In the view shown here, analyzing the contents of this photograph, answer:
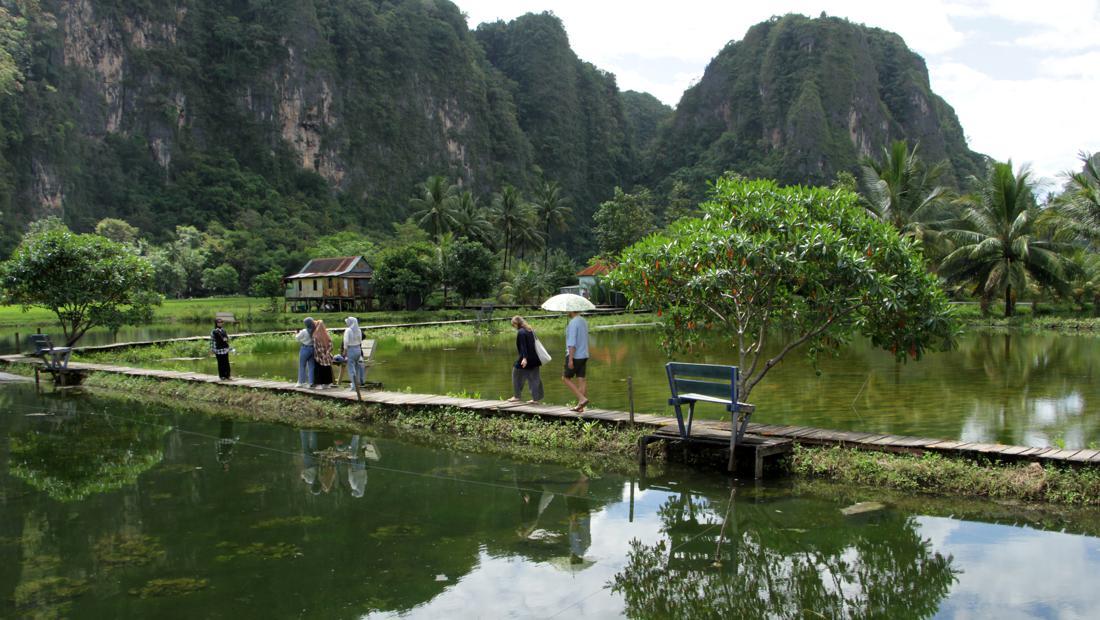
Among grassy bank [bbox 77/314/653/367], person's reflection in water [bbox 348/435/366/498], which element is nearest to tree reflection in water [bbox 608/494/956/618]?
person's reflection in water [bbox 348/435/366/498]

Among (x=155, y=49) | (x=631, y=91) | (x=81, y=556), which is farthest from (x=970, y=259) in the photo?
(x=631, y=91)

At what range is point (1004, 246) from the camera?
32500 millimetres

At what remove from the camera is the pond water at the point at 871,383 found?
10648 mm

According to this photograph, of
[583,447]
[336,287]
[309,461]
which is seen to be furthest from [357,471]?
[336,287]

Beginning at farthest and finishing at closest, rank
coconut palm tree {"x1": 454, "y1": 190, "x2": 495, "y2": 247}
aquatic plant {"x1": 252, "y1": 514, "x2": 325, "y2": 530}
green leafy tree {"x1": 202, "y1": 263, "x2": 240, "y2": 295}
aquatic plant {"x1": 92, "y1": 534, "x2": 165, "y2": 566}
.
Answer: green leafy tree {"x1": 202, "y1": 263, "x2": 240, "y2": 295}
coconut palm tree {"x1": 454, "y1": 190, "x2": 495, "y2": 247}
aquatic plant {"x1": 252, "y1": 514, "x2": 325, "y2": 530}
aquatic plant {"x1": 92, "y1": 534, "x2": 165, "y2": 566}

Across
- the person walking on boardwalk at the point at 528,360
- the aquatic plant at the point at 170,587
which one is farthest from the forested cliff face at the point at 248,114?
the aquatic plant at the point at 170,587

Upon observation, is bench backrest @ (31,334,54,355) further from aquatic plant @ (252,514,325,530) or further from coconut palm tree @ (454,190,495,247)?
coconut palm tree @ (454,190,495,247)

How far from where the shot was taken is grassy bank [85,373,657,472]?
9.26 metres

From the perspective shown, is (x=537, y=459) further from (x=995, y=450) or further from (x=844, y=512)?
(x=995, y=450)

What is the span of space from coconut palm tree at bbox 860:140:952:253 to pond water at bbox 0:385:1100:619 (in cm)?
2884

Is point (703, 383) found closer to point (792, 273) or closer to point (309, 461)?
point (792, 273)

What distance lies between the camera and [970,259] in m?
32.6

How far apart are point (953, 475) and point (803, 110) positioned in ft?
383

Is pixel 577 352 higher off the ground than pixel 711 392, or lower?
higher
